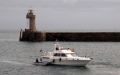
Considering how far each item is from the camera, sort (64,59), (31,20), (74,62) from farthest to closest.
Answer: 1. (31,20)
2. (64,59)
3. (74,62)

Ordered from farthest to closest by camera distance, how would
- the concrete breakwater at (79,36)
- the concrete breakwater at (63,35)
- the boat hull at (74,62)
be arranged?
1. the concrete breakwater at (79,36)
2. the concrete breakwater at (63,35)
3. the boat hull at (74,62)

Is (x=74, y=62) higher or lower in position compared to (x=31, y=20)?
lower

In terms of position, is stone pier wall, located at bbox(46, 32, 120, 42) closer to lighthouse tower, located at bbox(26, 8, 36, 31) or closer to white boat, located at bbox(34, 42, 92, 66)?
lighthouse tower, located at bbox(26, 8, 36, 31)

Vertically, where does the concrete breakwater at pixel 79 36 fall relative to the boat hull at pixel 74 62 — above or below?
above

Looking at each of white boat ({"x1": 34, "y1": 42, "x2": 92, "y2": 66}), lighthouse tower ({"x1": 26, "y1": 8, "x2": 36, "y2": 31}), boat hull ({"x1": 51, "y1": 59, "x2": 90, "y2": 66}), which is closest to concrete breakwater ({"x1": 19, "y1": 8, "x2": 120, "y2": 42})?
lighthouse tower ({"x1": 26, "y1": 8, "x2": 36, "y2": 31})

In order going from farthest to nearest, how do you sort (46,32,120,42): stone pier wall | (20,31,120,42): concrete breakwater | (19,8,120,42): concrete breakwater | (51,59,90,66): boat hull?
(46,32,120,42): stone pier wall < (20,31,120,42): concrete breakwater < (19,8,120,42): concrete breakwater < (51,59,90,66): boat hull

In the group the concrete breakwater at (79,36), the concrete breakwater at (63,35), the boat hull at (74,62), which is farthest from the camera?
the concrete breakwater at (79,36)

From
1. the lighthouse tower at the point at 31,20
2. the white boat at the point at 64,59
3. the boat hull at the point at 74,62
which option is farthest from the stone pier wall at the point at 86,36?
the boat hull at the point at 74,62

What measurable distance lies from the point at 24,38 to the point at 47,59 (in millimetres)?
48076

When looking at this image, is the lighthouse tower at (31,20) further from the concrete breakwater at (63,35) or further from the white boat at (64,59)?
the white boat at (64,59)

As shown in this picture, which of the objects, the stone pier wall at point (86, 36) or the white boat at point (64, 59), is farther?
the stone pier wall at point (86, 36)

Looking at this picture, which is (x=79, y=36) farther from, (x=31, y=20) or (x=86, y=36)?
(x=31, y=20)

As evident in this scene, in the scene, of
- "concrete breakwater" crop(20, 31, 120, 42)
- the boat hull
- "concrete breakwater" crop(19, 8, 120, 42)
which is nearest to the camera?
the boat hull

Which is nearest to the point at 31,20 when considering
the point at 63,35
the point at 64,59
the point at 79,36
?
the point at 63,35
